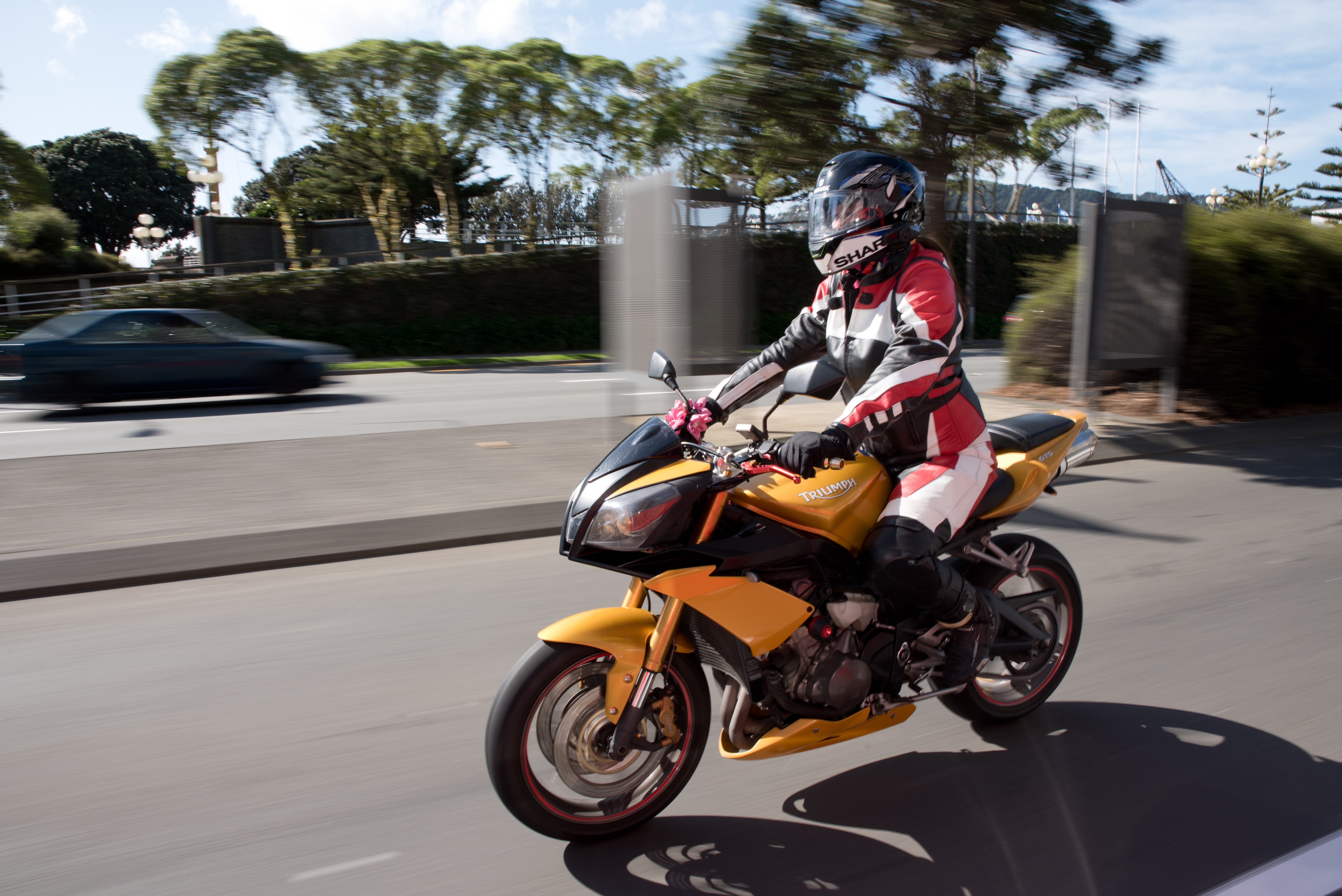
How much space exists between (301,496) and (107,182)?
82607 millimetres

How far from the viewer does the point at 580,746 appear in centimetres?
270

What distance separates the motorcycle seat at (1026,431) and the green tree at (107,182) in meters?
84.0

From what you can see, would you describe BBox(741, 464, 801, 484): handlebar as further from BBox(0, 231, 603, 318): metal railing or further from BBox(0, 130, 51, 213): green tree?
BBox(0, 130, 51, 213): green tree

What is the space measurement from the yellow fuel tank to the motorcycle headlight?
11.1 inches

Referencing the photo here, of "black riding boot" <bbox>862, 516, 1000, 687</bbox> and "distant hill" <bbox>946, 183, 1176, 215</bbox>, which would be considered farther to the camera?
"distant hill" <bbox>946, 183, 1176, 215</bbox>

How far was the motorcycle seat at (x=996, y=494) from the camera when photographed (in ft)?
10.7

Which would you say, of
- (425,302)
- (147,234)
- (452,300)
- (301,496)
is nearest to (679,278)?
(301,496)

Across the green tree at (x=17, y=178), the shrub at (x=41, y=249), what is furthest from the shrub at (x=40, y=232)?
the green tree at (x=17, y=178)

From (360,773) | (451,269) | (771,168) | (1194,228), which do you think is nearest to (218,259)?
Answer: (451,269)

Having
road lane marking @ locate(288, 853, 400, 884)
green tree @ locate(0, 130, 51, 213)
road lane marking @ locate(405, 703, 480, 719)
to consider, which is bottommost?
road lane marking @ locate(405, 703, 480, 719)

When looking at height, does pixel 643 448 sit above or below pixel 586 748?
above

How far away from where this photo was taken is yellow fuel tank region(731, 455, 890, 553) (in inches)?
110

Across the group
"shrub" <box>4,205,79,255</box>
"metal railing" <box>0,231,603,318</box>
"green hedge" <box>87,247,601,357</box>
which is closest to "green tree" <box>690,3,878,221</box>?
"green hedge" <box>87,247,601,357</box>

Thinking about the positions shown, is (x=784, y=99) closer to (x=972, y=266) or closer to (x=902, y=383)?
(x=902, y=383)
